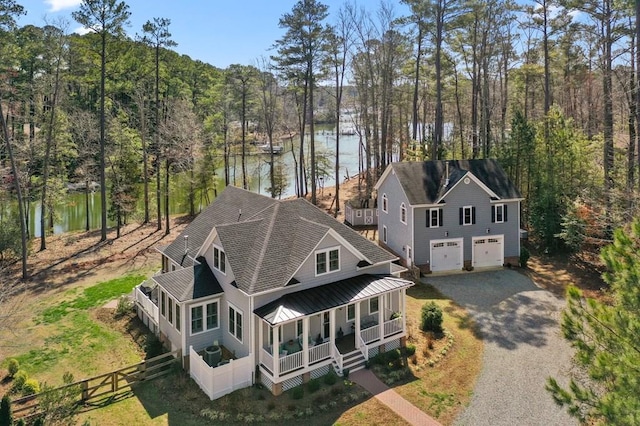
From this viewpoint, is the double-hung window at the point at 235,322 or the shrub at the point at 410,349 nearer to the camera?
the double-hung window at the point at 235,322

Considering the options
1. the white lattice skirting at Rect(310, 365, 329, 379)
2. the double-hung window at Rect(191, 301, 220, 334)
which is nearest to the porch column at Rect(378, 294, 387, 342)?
the white lattice skirting at Rect(310, 365, 329, 379)

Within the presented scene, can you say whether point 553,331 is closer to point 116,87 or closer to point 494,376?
point 494,376

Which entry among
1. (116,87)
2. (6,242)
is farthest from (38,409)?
(116,87)

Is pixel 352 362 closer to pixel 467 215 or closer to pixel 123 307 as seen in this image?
pixel 123 307

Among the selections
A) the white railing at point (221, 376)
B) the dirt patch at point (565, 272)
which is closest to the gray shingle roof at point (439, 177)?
the dirt patch at point (565, 272)

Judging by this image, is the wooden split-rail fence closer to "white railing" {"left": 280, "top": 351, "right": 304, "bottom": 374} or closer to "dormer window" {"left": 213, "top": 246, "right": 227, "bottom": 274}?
"dormer window" {"left": 213, "top": 246, "right": 227, "bottom": 274}

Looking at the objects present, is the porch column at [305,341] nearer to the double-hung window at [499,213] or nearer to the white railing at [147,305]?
the white railing at [147,305]

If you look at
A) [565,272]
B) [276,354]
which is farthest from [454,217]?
[276,354]
